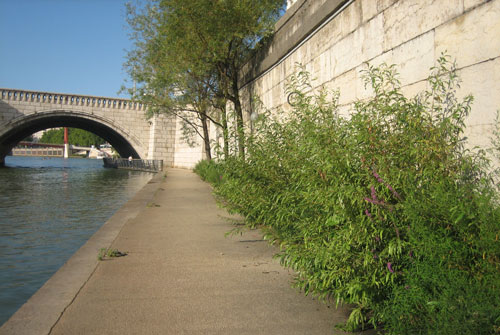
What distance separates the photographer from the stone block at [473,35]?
11.7 feet

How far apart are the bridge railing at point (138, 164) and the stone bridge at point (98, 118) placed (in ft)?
4.57

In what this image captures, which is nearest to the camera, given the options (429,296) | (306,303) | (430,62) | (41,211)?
(429,296)

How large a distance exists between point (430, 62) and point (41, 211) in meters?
9.79

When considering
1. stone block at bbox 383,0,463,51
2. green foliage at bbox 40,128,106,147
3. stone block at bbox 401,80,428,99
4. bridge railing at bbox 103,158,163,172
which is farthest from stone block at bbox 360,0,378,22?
green foliage at bbox 40,128,106,147

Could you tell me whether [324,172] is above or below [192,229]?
above

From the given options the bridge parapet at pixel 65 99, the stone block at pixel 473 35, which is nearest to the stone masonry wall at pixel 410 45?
the stone block at pixel 473 35

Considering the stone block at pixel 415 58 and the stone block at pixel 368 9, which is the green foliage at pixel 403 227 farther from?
the stone block at pixel 368 9

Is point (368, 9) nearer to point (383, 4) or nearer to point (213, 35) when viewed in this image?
point (383, 4)

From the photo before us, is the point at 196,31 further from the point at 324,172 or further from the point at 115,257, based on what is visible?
the point at 324,172

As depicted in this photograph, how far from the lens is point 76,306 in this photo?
3.52 metres

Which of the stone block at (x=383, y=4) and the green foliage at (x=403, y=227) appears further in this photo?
the stone block at (x=383, y=4)

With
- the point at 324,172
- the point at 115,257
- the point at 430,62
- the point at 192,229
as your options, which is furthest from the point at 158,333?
the point at 192,229

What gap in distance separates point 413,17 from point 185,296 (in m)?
3.63

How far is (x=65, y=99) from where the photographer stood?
40438 millimetres
